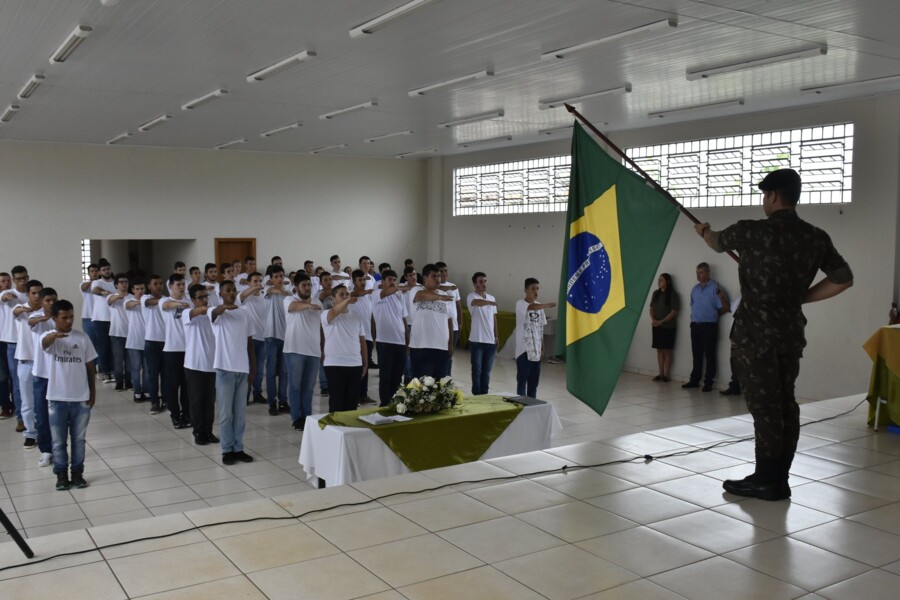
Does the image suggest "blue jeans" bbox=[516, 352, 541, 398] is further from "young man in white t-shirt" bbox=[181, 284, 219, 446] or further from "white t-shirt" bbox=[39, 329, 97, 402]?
"white t-shirt" bbox=[39, 329, 97, 402]

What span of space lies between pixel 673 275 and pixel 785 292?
356 inches

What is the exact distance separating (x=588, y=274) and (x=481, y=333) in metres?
5.37

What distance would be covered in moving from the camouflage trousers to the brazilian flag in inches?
24.9

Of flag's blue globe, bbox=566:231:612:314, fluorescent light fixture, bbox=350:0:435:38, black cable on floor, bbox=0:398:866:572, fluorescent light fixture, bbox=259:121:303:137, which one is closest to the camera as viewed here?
black cable on floor, bbox=0:398:866:572

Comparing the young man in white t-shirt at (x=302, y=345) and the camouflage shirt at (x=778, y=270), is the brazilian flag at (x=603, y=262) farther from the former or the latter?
the young man in white t-shirt at (x=302, y=345)

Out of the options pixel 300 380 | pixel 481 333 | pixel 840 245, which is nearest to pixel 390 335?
pixel 481 333

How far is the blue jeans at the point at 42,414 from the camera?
7246 millimetres

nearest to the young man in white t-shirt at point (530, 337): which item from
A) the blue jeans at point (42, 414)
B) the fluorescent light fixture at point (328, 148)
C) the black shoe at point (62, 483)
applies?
the black shoe at point (62, 483)

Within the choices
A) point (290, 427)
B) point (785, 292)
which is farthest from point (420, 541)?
point (290, 427)

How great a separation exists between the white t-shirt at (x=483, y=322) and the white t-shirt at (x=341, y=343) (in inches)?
83.5

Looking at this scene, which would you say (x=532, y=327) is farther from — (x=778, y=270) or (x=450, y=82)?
(x=778, y=270)

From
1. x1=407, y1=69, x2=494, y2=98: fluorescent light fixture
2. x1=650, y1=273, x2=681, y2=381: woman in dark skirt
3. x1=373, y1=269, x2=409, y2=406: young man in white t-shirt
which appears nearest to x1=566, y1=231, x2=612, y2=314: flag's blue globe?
x1=407, y1=69, x2=494, y2=98: fluorescent light fixture

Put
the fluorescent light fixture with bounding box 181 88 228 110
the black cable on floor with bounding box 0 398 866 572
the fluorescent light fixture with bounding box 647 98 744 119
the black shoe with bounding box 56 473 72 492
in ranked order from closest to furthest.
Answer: the black cable on floor with bounding box 0 398 866 572, the black shoe with bounding box 56 473 72 492, the fluorescent light fixture with bounding box 181 88 228 110, the fluorescent light fixture with bounding box 647 98 744 119

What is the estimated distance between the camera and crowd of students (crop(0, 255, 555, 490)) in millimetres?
6957
